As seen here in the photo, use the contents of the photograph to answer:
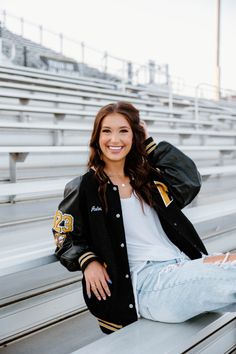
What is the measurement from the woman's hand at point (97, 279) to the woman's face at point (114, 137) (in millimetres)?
332

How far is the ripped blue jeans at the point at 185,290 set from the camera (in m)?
1.04

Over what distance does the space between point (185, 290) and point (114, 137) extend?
48 cm

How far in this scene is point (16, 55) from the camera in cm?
934

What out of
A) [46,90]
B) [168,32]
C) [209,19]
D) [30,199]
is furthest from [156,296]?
[168,32]

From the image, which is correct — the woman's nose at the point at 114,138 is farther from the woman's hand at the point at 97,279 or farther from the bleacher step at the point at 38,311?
the bleacher step at the point at 38,311

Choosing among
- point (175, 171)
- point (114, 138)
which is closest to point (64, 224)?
point (114, 138)

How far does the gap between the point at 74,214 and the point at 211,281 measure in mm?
393

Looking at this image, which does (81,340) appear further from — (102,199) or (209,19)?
(209,19)

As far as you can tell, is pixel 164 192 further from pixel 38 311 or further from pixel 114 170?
pixel 38 311

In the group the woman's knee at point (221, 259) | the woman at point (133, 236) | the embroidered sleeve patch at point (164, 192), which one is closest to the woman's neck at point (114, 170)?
the woman at point (133, 236)

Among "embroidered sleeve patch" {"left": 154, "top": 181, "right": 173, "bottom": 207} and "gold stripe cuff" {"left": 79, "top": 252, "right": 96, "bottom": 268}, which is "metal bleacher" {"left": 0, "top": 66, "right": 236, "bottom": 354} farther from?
"embroidered sleeve patch" {"left": 154, "top": 181, "right": 173, "bottom": 207}

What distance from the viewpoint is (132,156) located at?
136 cm

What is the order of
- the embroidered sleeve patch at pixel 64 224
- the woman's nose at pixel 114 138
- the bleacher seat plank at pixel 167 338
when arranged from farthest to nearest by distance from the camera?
the woman's nose at pixel 114 138 < the embroidered sleeve patch at pixel 64 224 < the bleacher seat plank at pixel 167 338

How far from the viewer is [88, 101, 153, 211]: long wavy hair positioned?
1268 millimetres
